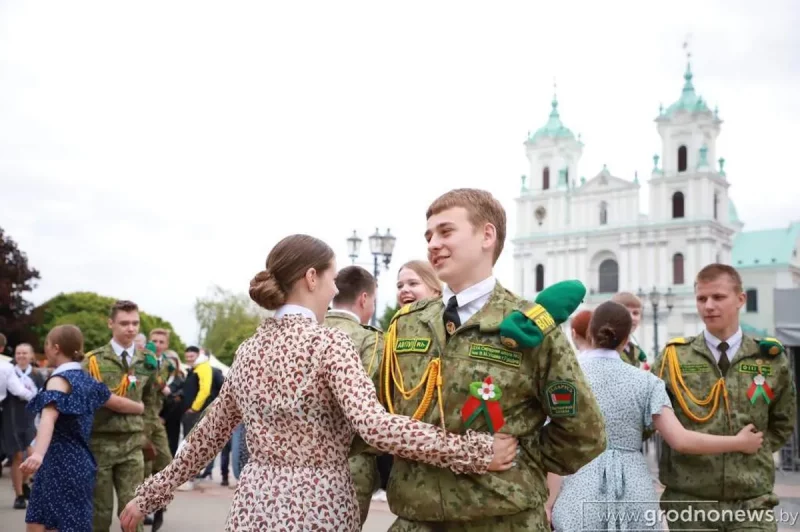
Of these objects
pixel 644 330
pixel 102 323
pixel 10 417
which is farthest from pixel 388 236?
pixel 644 330

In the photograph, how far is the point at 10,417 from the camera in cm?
1230

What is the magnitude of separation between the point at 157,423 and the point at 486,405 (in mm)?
6997

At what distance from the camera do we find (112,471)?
7.05m

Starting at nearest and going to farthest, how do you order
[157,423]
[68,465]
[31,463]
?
1. [31,463]
2. [68,465]
3. [157,423]

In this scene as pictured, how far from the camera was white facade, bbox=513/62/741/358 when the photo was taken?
74144 millimetres

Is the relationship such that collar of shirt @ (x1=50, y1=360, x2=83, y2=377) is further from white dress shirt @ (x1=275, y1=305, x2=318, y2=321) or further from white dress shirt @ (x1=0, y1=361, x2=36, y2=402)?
white dress shirt @ (x1=0, y1=361, x2=36, y2=402)

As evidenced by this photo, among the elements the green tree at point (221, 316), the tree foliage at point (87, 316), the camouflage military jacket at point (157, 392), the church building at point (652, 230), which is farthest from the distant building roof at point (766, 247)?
the camouflage military jacket at point (157, 392)

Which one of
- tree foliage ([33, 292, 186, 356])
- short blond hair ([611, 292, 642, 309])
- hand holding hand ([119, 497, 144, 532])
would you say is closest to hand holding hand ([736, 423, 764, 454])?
short blond hair ([611, 292, 642, 309])

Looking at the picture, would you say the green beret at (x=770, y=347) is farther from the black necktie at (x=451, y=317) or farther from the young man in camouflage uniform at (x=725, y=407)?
the black necktie at (x=451, y=317)

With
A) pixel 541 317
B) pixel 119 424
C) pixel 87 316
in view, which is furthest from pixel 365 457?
pixel 87 316

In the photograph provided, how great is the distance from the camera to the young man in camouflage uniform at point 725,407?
4.77m

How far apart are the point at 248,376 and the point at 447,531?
1005 millimetres

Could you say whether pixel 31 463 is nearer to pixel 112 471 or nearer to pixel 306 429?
pixel 112 471

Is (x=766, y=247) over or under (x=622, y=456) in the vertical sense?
over
